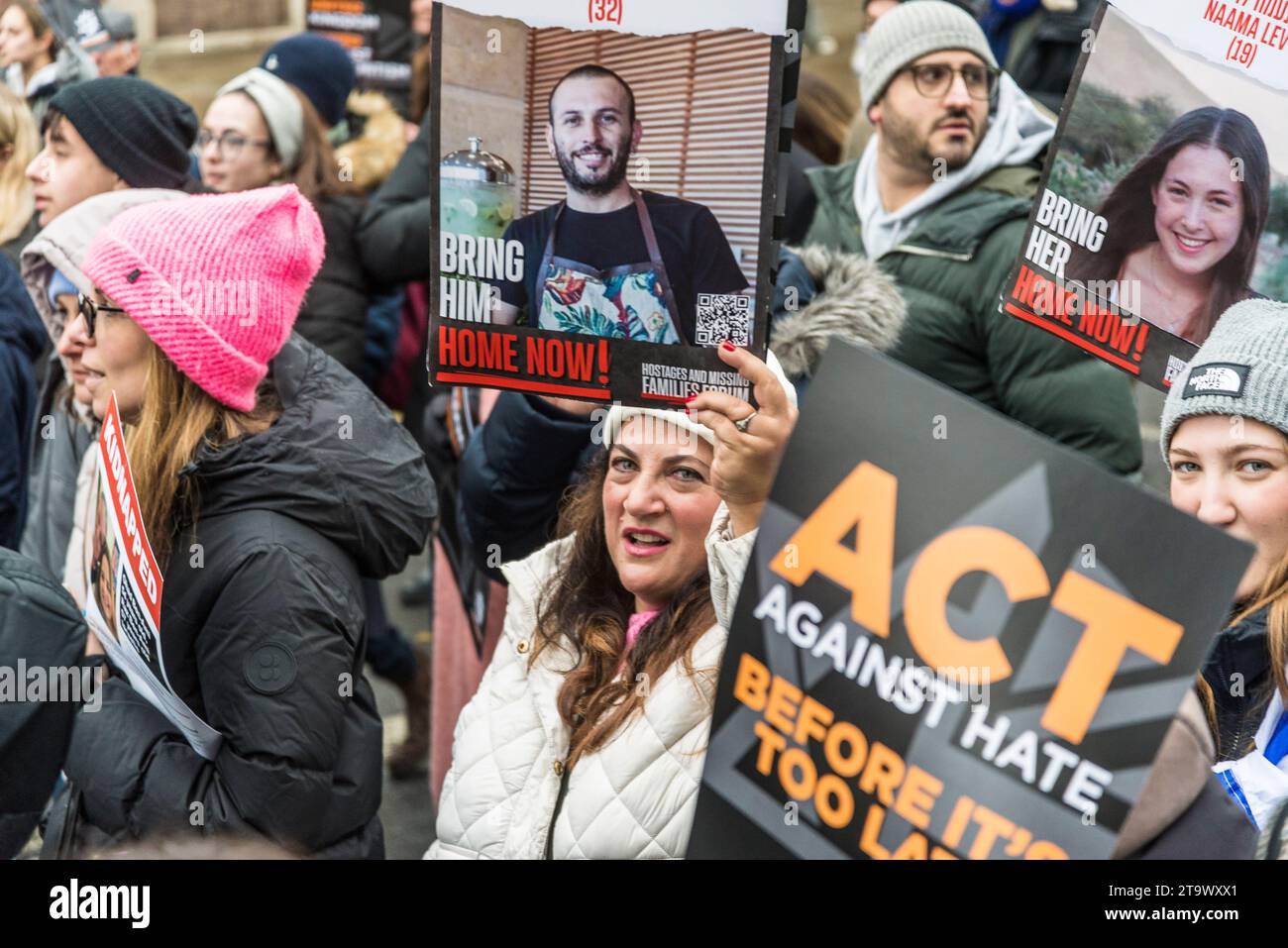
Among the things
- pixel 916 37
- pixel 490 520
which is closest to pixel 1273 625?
pixel 490 520

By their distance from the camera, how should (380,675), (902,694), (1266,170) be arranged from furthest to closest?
1. (380,675)
2. (1266,170)
3. (902,694)

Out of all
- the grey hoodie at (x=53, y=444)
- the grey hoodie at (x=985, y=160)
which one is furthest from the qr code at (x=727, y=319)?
the grey hoodie at (x=985, y=160)

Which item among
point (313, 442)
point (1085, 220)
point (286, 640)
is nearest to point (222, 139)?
point (313, 442)

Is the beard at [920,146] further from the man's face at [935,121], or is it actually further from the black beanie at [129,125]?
the black beanie at [129,125]

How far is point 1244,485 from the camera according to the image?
2.28m

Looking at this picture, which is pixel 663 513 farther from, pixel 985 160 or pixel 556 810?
pixel 985 160

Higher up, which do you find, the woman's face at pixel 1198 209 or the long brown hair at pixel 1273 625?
the woman's face at pixel 1198 209

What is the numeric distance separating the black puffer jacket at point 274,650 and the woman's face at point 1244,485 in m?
1.31

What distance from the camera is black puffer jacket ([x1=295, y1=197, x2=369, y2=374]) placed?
466cm

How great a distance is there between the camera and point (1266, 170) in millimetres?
2475

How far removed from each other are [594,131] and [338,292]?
2.49 metres

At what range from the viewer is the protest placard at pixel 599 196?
7.54 ft

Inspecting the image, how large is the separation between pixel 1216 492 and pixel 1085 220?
53 cm
